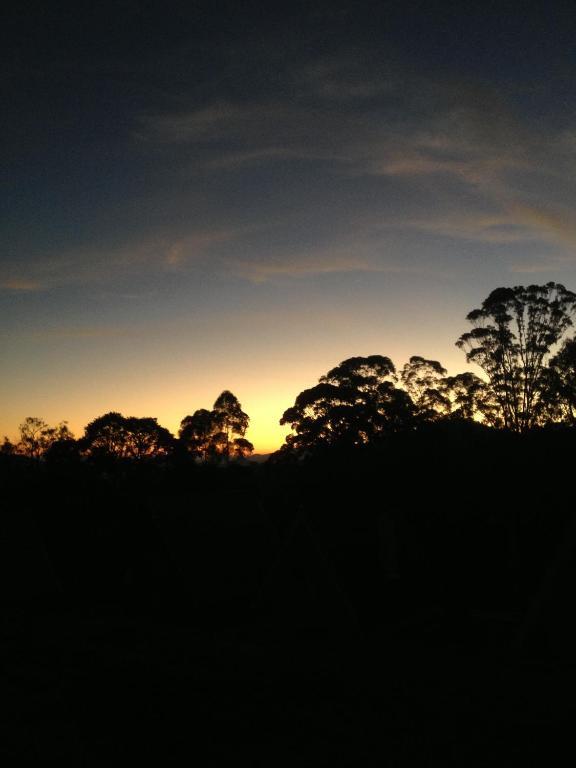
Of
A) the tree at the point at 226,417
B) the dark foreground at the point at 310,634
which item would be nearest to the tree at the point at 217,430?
the tree at the point at 226,417

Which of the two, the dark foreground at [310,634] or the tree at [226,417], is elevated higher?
the tree at [226,417]

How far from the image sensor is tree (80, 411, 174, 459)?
194 ft

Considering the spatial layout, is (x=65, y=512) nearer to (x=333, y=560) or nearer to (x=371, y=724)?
(x=333, y=560)

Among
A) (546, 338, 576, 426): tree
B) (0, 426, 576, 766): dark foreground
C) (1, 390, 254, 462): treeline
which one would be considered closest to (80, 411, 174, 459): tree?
(1, 390, 254, 462): treeline

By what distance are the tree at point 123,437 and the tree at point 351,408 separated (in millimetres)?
15350

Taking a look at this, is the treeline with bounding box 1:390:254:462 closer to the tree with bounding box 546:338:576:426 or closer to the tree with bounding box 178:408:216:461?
the tree with bounding box 178:408:216:461

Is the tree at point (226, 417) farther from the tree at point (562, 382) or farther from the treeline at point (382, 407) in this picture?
the tree at point (562, 382)

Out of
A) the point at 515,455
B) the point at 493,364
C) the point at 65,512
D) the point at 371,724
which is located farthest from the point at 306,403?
the point at 371,724

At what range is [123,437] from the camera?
2354 inches

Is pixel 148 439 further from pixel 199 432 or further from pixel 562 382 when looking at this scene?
pixel 562 382

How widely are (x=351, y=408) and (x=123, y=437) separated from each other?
24301 mm

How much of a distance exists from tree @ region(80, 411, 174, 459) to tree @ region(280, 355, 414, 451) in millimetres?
15350

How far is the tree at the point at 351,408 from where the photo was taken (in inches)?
2117

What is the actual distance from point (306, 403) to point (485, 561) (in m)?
35.2
